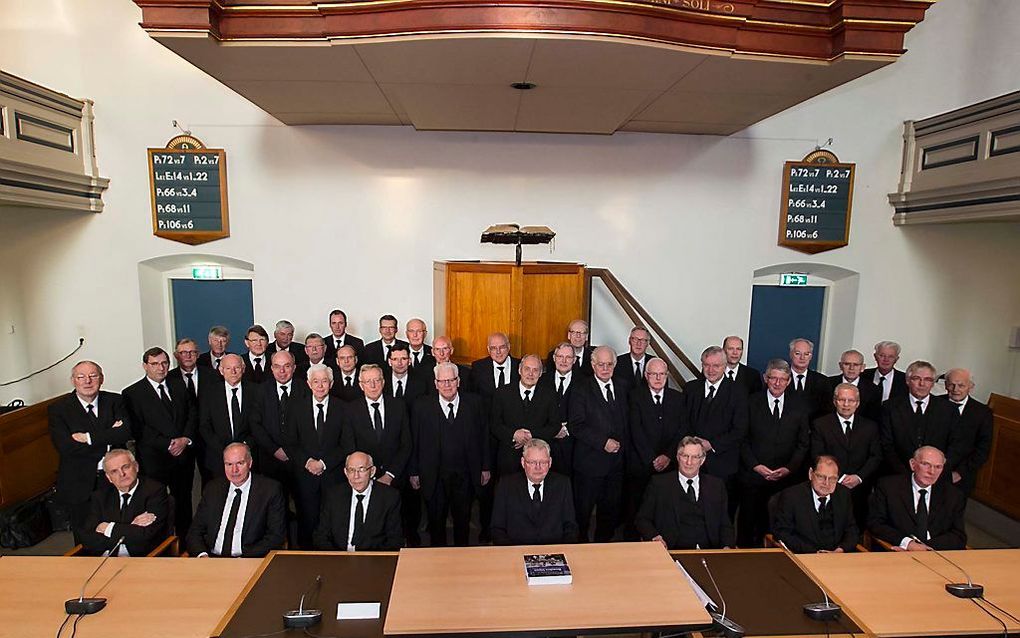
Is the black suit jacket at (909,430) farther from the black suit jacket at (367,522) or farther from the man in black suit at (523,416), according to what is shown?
the black suit jacket at (367,522)

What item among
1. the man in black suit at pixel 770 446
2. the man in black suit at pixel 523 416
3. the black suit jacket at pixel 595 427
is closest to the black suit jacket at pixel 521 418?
the man in black suit at pixel 523 416

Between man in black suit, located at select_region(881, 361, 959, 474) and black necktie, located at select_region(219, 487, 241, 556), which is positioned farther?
man in black suit, located at select_region(881, 361, 959, 474)

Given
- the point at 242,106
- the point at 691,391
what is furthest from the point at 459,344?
the point at 242,106

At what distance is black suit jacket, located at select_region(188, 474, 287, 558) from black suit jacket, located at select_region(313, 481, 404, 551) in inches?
10.5

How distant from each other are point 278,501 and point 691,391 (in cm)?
322

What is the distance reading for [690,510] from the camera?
3.69 meters

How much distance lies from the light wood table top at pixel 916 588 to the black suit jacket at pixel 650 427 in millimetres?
1457

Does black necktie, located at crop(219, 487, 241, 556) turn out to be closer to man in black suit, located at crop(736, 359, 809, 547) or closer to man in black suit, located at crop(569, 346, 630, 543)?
man in black suit, located at crop(569, 346, 630, 543)

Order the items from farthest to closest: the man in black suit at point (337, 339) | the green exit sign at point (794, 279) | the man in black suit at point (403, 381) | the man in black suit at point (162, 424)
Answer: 1. the green exit sign at point (794, 279)
2. the man in black suit at point (337, 339)
3. the man in black suit at point (403, 381)
4. the man in black suit at point (162, 424)

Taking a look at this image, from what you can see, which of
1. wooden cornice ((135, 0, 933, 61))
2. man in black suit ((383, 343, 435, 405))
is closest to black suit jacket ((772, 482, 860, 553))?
man in black suit ((383, 343, 435, 405))

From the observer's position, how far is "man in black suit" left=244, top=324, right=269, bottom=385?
541cm

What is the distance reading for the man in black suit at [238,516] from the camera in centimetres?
351

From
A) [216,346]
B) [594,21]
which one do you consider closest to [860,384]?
[594,21]

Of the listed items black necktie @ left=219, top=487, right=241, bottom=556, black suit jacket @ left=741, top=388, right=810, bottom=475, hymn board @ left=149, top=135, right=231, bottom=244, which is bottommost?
black necktie @ left=219, top=487, right=241, bottom=556
